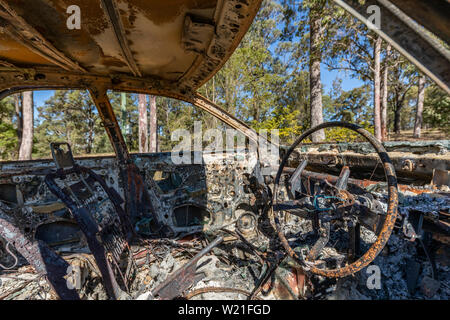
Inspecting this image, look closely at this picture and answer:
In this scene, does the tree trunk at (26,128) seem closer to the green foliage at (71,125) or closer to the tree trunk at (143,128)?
the tree trunk at (143,128)

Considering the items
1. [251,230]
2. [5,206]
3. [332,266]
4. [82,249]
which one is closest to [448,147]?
[332,266]

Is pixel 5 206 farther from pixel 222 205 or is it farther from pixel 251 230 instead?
pixel 251 230

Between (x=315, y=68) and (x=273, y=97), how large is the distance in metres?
3.79

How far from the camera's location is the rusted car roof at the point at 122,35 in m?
1.20

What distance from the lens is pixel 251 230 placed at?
3.21m

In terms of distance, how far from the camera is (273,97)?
11.1 metres

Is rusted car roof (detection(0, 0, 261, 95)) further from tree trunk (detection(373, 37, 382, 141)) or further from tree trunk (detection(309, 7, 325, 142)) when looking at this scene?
tree trunk (detection(373, 37, 382, 141))

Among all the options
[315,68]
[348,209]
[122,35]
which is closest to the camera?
[122,35]

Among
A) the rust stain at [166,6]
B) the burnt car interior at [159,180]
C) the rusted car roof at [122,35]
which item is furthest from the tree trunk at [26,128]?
the rust stain at [166,6]

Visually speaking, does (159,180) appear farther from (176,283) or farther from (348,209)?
(348,209)

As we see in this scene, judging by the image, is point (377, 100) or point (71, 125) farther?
point (71, 125)

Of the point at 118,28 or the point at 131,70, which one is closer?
the point at 118,28

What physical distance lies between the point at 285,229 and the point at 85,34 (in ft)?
10.8

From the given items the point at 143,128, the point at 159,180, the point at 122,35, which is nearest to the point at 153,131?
the point at 143,128
